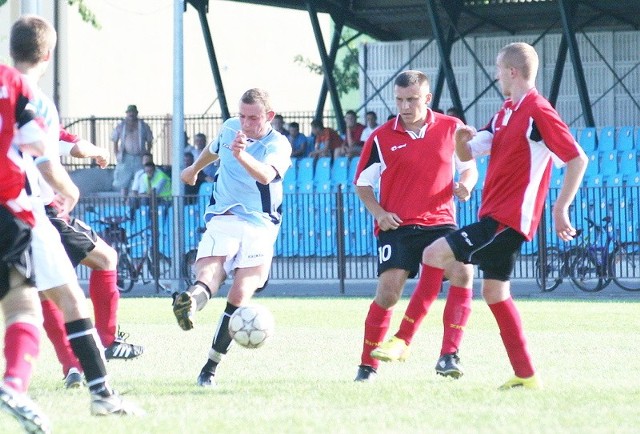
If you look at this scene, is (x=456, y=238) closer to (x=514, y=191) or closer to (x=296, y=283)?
(x=514, y=191)

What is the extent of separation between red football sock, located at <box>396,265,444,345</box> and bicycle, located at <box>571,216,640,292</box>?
1087 centimetres

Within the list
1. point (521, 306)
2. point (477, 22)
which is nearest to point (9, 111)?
point (521, 306)

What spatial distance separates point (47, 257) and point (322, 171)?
19.8 metres

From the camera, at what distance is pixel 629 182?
931 inches

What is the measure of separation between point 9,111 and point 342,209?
15062 mm

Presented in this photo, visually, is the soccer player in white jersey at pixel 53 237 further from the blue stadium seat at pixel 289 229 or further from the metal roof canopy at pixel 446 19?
the metal roof canopy at pixel 446 19

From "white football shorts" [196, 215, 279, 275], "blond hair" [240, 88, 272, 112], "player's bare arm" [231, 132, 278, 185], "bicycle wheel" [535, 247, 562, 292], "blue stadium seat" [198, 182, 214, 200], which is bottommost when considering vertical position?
"bicycle wheel" [535, 247, 562, 292]

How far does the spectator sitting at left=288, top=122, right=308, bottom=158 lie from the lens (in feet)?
88.8

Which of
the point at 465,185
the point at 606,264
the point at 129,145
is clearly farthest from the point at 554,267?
the point at 465,185

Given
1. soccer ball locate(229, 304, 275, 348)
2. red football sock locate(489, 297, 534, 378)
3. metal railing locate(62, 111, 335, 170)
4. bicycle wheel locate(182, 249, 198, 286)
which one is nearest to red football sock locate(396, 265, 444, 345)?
red football sock locate(489, 297, 534, 378)

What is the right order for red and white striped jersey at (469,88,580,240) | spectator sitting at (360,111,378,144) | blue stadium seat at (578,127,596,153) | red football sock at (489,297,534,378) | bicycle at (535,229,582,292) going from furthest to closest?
blue stadium seat at (578,127,596,153) → spectator sitting at (360,111,378,144) → bicycle at (535,229,582,292) → red football sock at (489,297,534,378) → red and white striped jersey at (469,88,580,240)

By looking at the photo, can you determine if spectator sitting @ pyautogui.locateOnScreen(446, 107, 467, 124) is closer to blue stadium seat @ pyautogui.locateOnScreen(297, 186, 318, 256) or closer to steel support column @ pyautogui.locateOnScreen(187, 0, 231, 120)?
blue stadium seat @ pyautogui.locateOnScreen(297, 186, 318, 256)

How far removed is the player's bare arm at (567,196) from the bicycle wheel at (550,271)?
12.2m

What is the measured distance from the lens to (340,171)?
26.0m
